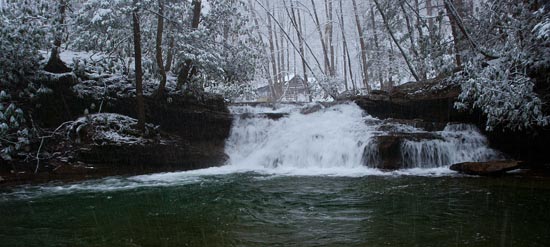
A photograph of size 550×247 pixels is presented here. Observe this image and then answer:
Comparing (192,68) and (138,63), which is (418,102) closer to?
(192,68)

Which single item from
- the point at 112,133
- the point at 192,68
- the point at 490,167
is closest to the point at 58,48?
the point at 112,133

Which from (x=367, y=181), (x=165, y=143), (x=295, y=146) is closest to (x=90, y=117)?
(x=165, y=143)

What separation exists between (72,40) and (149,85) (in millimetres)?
2802

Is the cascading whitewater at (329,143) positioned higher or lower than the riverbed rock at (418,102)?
lower

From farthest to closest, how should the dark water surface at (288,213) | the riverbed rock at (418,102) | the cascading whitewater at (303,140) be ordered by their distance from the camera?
1. the riverbed rock at (418,102)
2. the cascading whitewater at (303,140)
3. the dark water surface at (288,213)

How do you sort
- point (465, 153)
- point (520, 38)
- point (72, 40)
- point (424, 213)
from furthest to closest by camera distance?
1. point (72, 40)
2. point (465, 153)
3. point (520, 38)
4. point (424, 213)

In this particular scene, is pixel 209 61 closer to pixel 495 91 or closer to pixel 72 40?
pixel 72 40

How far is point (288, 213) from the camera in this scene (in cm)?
629

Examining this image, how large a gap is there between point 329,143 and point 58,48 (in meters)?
9.18

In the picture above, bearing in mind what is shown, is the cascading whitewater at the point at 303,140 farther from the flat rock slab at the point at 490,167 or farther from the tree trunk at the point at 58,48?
the tree trunk at the point at 58,48

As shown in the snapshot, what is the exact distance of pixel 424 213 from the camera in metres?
5.90

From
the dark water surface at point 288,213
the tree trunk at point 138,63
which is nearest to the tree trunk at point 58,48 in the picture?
the tree trunk at point 138,63

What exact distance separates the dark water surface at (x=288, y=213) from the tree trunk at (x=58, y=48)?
4.46 meters

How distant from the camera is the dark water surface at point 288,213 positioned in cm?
481
